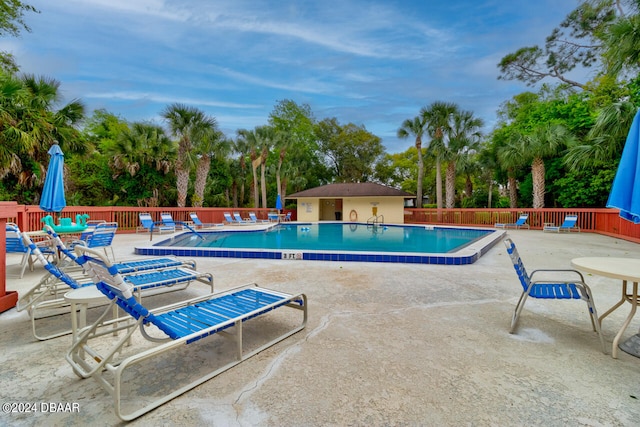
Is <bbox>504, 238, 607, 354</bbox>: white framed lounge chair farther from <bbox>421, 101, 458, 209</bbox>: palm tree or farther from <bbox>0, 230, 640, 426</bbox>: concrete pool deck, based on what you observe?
<bbox>421, 101, 458, 209</bbox>: palm tree

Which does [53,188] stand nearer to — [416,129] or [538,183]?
[538,183]

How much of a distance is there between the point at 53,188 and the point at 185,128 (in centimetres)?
1146

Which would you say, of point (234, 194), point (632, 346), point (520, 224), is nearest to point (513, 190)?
point (520, 224)

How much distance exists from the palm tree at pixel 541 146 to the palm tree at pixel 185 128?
61.4 feet

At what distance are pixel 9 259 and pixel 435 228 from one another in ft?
60.2

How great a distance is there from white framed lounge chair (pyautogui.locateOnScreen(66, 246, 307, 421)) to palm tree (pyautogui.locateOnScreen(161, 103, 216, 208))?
1629 centimetres

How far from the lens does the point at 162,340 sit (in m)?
2.24

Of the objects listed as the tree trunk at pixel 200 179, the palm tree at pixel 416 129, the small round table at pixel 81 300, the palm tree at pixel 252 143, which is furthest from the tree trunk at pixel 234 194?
the small round table at pixel 81 300

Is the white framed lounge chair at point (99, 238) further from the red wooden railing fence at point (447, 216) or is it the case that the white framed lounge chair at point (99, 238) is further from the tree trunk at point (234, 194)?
the tree trunk at point (234, 194)

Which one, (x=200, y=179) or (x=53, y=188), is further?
(x=200, y=179)

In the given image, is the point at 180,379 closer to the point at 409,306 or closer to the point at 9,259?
the point at 409,306

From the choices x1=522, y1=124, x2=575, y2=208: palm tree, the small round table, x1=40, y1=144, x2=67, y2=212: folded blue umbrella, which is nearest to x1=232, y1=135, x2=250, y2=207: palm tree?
x1=40, y1=144, x2=67, y2=212: folded blue umbrella

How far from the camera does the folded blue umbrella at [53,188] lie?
6.65 m

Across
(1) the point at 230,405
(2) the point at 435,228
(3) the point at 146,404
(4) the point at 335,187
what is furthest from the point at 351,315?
(4) the point at 335,187
